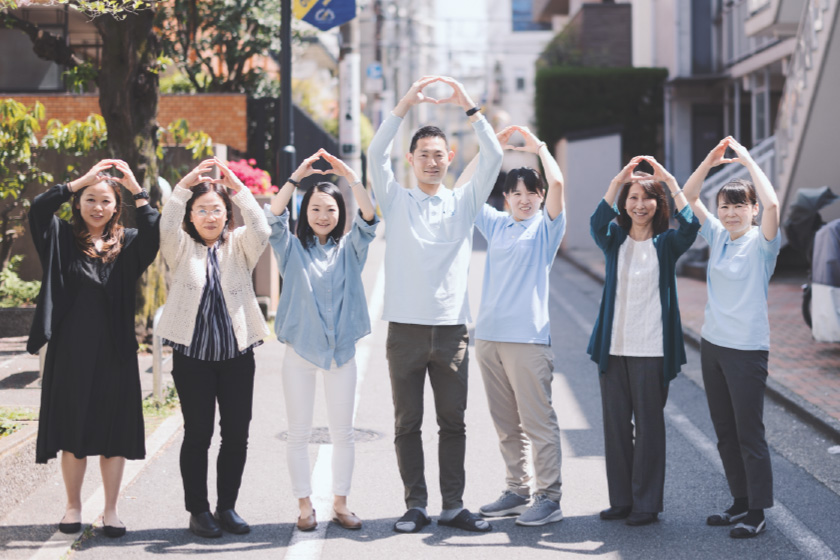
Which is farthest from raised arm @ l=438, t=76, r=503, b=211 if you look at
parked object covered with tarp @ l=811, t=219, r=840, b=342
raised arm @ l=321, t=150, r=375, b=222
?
parked object covered with tarp @ l=811, t=219, r=840, b=342

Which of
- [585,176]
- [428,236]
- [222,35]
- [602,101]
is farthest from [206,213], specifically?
[602,101]

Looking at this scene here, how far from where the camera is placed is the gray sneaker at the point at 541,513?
17.4 feet

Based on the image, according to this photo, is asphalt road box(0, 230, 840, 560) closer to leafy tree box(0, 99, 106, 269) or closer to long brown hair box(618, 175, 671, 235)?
long brown hair box(618, 175, 671, 235)

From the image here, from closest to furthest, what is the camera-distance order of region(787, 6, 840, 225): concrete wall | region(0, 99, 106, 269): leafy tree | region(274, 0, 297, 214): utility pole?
region(0, 99, 106, 269): leafy tree < region(274, 0, 297, 214): utility pole < region(787, 6, 840, 225): concrete wall

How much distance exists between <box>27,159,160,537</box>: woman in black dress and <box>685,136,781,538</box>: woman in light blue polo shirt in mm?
2893

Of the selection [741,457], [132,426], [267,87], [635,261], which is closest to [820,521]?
[741,457]

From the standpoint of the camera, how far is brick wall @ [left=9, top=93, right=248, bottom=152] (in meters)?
16.7

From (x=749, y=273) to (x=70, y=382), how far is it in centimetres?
342

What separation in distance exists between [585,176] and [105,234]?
18.9 metres

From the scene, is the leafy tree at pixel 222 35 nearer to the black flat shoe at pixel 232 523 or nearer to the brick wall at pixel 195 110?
the brick wall at pixel 195 110

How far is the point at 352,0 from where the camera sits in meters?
13.4

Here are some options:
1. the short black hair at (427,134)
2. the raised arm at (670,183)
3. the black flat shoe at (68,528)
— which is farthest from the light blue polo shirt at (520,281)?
the black flat shoe at (68,528)

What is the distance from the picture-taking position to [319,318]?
518 cm

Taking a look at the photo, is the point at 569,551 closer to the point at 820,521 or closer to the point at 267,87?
the point at 820,521
